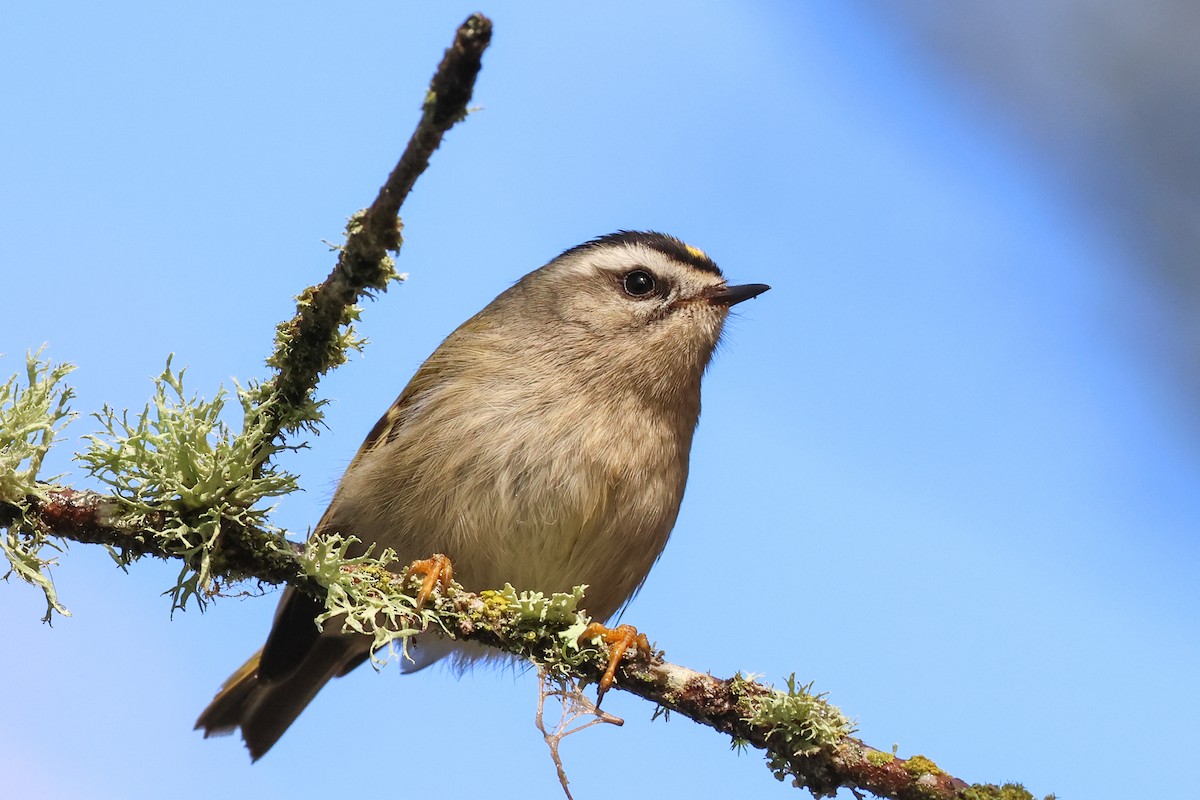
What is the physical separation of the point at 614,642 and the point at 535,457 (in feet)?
2.70

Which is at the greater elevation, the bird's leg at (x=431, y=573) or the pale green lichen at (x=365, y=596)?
the bird's leg at (x=431, y=573)

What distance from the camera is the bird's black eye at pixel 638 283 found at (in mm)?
4551

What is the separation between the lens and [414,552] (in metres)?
3.71

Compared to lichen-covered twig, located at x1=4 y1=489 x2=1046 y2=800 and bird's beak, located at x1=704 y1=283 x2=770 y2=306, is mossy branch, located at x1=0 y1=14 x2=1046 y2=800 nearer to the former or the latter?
lichen-covered twig, located at x1=4 y1=489 x2=1046 y2=800

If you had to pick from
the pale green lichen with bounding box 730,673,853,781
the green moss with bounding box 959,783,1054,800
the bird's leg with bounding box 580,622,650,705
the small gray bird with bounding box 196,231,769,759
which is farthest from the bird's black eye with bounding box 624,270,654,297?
the green moss with bounding box 959,783,1054,800

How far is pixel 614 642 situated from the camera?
307 centimetres

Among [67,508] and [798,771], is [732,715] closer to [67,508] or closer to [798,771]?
[798,771]

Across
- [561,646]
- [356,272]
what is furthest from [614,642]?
[356,272]

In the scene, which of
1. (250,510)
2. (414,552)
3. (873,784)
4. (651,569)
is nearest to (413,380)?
(414,552)

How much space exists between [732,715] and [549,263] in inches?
110

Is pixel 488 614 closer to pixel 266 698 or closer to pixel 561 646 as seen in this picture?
pixel 561 646

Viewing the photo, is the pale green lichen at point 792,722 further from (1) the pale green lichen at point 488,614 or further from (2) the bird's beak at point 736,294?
(2) the bird's beak at point 736,294

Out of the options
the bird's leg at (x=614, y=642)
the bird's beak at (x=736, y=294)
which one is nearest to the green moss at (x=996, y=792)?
the bird's leg at (x=614, y=642)

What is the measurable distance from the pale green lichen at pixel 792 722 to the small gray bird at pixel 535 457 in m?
1.15
